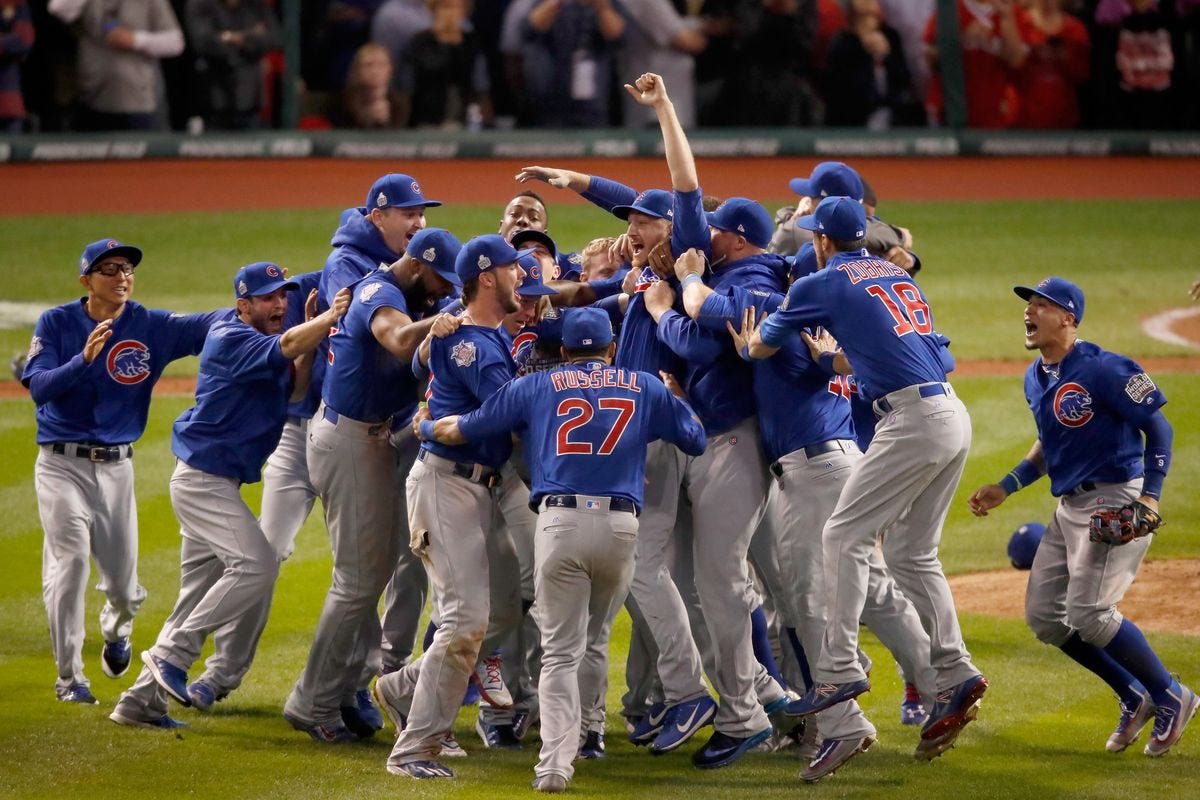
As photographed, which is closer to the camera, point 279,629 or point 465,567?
point 465,567

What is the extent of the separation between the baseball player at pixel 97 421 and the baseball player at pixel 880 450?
2738 millimetres

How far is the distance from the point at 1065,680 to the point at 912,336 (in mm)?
2239

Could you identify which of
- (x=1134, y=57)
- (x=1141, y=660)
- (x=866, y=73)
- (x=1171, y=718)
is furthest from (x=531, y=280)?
(x=1134, y=57)

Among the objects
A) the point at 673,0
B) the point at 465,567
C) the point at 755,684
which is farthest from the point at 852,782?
the point at 673,0

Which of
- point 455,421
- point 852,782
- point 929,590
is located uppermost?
point 455,421

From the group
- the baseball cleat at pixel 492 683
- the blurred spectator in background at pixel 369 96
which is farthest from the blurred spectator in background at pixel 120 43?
the baseball cleat at pixel 492 683

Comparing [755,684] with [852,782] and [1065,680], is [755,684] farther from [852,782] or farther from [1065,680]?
[1065,680]

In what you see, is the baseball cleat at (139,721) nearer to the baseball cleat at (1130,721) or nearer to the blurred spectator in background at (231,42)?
the baseball cleat at (1130,721)

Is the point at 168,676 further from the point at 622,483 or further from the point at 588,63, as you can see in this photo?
the point at 588,63

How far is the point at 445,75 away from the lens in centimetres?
1806

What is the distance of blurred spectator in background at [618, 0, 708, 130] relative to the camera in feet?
60.2

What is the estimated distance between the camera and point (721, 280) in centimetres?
681

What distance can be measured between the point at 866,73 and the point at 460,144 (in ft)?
14.1

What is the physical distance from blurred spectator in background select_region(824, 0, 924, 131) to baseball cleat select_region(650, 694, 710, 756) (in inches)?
502
